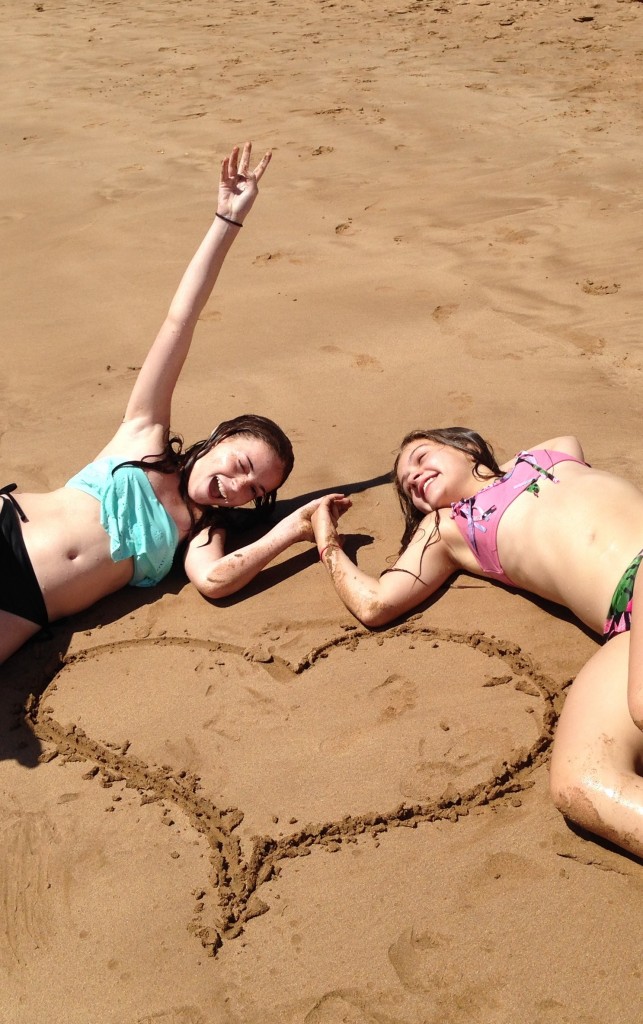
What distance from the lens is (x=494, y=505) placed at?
3191mm

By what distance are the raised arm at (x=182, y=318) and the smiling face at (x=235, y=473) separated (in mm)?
312

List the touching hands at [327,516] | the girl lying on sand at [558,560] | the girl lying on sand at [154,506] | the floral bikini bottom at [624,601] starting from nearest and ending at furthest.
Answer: the girl lying on sand at [558,560], the floral bikini bottom at [624,601], the girl lying on sand at [154,506], the touching hands at [327,516]

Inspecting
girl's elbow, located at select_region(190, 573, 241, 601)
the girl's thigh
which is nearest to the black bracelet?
girl's elbow, located at select_region(190, 573, 241, 601)

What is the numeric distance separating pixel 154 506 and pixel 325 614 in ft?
2.40

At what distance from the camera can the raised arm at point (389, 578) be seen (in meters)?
3.17

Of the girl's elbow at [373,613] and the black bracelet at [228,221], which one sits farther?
the black bracelet at [228,221]

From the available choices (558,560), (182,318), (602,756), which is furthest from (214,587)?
(602,756)

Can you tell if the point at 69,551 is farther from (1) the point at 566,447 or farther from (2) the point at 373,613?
(1) the point at 566,447

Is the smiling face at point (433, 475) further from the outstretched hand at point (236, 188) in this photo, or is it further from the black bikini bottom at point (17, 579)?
the black bikini bottom at point (17, 579)

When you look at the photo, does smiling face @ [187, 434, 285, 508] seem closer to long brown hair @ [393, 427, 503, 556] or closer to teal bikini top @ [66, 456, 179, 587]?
teal bikini top @ [66, 456, 179, 587]

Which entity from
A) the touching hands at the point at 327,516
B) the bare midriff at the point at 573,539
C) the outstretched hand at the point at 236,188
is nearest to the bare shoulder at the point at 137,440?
the touching hands at the point at 327,516

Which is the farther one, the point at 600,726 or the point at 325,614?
the point at 325,614

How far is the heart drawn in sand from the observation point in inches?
96.7

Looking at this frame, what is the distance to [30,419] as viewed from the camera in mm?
4418
